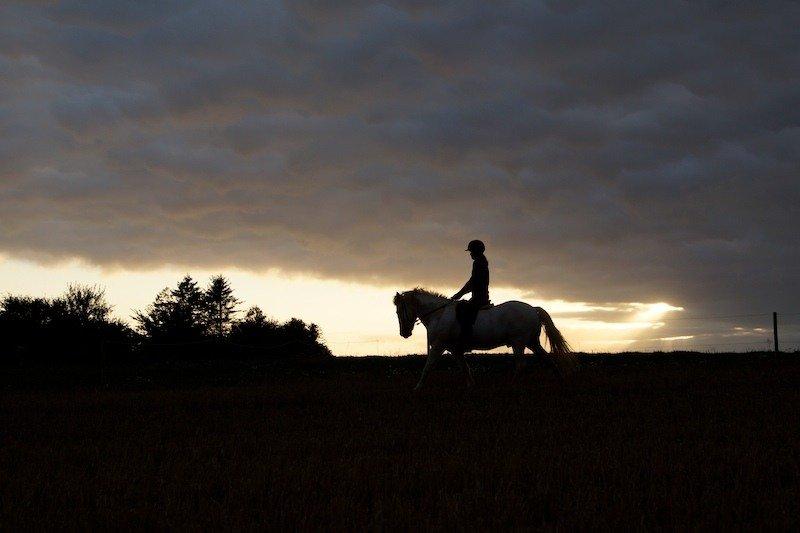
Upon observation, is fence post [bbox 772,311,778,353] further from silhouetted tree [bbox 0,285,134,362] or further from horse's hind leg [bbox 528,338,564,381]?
silhouetted tree [bbox 0,285,134,362]

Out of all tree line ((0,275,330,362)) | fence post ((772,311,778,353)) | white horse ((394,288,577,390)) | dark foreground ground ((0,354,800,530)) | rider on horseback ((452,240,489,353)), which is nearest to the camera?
dark foreground ground ((0,354,800,530))

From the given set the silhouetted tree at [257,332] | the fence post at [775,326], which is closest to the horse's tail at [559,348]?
the fence post at [775,326]

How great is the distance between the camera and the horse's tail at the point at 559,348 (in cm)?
1859

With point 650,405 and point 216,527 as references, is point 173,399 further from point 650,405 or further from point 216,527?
point 216,527

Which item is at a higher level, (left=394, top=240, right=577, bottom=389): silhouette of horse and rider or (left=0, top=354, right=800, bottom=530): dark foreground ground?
(left=394, top=240, right=577, bottom=389): silhouette of horse and rider

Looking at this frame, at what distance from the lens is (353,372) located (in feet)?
94.1

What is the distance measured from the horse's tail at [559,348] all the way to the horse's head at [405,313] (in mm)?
3187

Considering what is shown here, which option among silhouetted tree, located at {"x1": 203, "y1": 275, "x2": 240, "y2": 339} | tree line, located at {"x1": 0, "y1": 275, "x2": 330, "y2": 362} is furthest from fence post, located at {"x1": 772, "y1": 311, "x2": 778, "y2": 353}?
silhouetted tree, located at {"x1": 203, "y1": 275, "x2": 240, "y2": 339}

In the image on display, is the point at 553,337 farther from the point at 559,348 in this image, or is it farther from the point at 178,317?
the point at 178,317

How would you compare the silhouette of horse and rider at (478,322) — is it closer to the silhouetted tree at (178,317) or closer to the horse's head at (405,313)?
the horse's head at (405,313)

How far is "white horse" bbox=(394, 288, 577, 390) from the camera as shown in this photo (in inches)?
715

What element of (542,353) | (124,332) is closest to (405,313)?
(542,353)

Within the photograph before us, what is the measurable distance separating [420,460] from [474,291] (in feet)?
33.5

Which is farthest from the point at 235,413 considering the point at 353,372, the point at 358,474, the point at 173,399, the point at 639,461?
the point at 353,372
